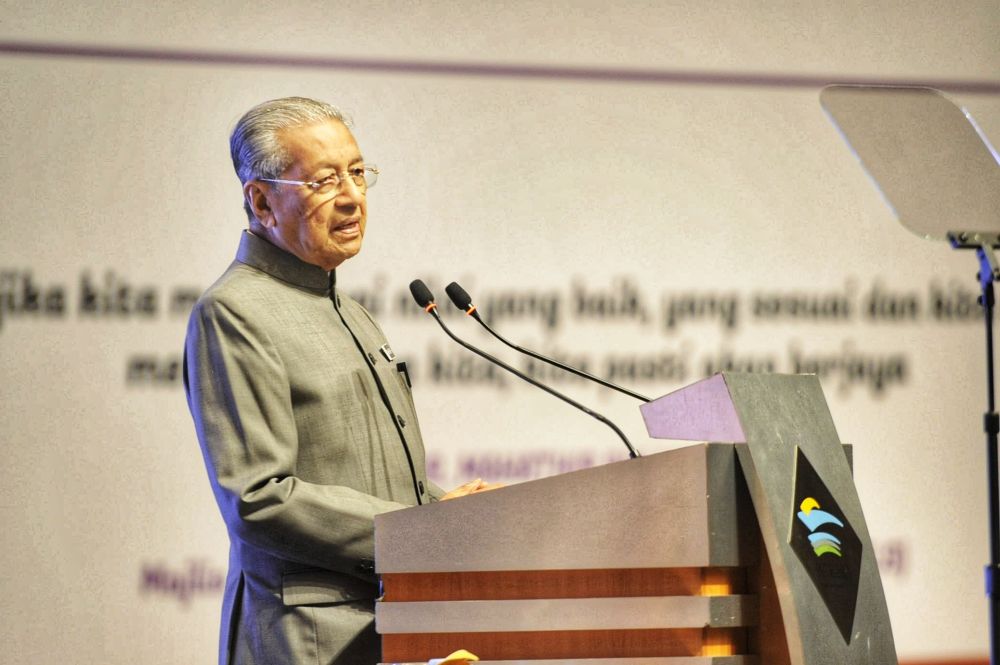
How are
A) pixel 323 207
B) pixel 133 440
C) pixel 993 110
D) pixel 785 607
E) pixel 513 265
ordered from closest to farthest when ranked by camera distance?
pixel 785 607 < pixel 323 207 < pixel 133 440 < pixel 513 265 < pixel 993 110

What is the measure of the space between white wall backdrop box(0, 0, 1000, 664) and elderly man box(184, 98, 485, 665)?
118 cm

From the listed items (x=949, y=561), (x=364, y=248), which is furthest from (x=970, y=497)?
(x=364, y=248)

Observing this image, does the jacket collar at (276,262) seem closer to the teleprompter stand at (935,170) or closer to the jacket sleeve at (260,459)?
the jacket sleeve at (260,459)

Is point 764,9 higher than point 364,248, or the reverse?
point 764,9

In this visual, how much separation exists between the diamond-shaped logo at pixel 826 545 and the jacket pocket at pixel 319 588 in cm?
77

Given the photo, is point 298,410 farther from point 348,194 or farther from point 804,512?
point 804,512

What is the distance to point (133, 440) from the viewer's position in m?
3.22

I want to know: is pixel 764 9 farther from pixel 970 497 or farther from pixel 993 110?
pixel 970 497

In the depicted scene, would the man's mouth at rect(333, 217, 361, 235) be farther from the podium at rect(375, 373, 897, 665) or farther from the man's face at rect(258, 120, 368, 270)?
the podium at rect(375, 373, 897, 665)

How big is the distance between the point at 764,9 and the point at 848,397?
1226 mm

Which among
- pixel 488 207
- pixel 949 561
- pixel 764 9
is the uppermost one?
pixel 764 9

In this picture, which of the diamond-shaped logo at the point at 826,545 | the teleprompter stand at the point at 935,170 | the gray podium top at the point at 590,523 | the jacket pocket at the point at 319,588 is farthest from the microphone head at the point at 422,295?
the teleprompter stand at the point at 935,170

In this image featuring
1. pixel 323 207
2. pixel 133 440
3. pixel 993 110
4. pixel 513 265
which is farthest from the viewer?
pixel 993 110

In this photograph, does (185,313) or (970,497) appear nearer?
(185,313)
